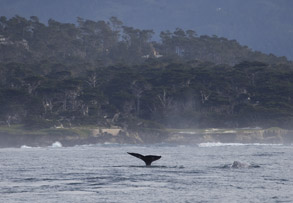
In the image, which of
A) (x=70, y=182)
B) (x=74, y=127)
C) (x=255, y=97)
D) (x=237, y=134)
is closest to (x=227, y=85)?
(x=255, y=97)

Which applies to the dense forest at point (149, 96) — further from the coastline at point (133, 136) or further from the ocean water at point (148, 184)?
the ocean water at point (148, 184)

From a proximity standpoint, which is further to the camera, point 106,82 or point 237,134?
point 106,82

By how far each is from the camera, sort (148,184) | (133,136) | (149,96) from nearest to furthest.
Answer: (148,184) < (133,136) < (149,96)

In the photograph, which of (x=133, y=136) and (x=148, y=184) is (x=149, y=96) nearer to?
(x=133, y=136)

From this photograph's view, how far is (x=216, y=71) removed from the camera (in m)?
163

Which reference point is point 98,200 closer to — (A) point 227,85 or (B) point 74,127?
(B) point 74,127

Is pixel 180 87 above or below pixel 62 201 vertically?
above

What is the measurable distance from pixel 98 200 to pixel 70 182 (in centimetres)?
805

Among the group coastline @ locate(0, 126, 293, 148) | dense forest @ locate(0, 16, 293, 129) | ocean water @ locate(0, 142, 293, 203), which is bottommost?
ocean water @ locate(0, 142, 293, 203)

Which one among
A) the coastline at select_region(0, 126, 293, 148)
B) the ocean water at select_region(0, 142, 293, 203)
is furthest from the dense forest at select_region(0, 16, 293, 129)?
the ocean water at select_region(0, 142, 293, 203)

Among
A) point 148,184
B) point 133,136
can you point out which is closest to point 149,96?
point 133,136

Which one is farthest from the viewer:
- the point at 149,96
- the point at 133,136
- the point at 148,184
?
the point at 149,96

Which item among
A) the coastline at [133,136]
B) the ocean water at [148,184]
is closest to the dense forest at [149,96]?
the coastline at [133,136]

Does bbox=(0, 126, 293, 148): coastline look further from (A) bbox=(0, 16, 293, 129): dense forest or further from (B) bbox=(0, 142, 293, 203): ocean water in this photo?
(B) bbox=(0, 142, 293, 203): ocean water
